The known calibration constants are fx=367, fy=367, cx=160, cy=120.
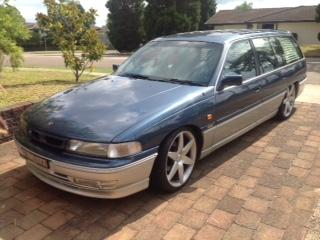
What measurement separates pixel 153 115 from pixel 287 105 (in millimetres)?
3732

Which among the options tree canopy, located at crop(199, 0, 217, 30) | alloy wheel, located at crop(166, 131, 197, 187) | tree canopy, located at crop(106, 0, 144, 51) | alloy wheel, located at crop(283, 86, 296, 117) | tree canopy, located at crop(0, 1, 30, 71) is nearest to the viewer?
alloy wheel, located at crop(166, 131, 197, 187)

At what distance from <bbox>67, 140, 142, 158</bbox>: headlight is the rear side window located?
393 centimetres

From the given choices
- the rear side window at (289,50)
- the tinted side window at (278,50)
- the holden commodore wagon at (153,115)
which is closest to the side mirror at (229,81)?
the holden commodore wagon at (153,115)

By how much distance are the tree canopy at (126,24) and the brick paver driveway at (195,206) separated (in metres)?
32.2

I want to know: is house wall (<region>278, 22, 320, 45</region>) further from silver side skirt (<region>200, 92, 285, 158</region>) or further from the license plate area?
the license plate area

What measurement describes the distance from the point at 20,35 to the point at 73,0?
2532mm

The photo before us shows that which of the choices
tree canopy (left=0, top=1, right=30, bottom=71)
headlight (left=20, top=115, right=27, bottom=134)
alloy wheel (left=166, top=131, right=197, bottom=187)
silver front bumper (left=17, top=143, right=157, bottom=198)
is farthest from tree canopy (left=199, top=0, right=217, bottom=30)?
silver front bumper (left=17, top=143, right=157, bottom=198)

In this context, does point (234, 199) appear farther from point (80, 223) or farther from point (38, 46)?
point (38, 46)

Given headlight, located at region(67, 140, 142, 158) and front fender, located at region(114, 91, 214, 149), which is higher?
front fender, located at region(114, 91, 214, 149)

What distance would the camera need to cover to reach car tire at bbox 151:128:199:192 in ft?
11.6

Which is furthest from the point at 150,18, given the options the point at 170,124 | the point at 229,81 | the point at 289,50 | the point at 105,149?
the point at 105,149

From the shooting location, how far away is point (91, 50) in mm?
9867

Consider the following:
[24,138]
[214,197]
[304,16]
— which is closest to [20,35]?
[24,138]

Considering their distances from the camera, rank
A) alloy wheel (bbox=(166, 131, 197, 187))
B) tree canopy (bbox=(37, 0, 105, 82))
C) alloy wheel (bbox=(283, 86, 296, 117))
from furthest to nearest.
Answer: tree canopy (bbox=(37, 0, 105, 82)) → alloy wheel (bbox=(283, 86, 296, 117)) → alloy wheel (bbox=(166, 131, 197, 187))
